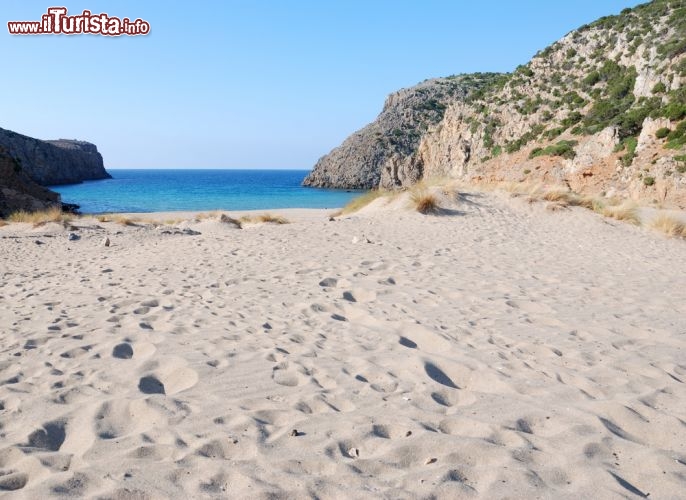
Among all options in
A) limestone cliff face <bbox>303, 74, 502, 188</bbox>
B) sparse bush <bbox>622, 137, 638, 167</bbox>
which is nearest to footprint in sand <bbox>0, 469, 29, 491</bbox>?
sparse bush <bbox>622, 137, 638, 167</bbox>

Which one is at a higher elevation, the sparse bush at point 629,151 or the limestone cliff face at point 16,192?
the sparse bush at point 629,151

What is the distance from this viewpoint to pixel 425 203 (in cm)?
1343

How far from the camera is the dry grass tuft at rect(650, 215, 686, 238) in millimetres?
12602

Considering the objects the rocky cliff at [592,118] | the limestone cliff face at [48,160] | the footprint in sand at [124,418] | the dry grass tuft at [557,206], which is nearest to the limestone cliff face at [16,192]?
the dry grass tuft at [557,206]

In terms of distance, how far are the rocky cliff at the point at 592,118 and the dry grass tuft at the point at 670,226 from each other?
7.22m

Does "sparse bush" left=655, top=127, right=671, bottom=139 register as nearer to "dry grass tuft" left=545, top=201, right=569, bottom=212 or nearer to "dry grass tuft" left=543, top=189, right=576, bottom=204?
"dry grass tuft" left=543, top=189, right=576, bottom=204

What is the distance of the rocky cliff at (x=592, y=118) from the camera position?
21766 millimetres

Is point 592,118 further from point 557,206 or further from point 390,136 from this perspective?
point 390,136

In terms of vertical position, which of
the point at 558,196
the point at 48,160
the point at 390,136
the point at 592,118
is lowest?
the point at 558,196

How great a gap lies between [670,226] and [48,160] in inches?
3279

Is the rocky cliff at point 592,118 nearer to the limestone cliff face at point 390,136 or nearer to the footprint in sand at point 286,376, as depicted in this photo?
the footprint in sand at point 286,376

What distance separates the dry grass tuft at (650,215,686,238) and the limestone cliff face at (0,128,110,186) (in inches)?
2603

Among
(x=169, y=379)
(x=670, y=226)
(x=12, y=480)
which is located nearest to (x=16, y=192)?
(x=169, y=379)

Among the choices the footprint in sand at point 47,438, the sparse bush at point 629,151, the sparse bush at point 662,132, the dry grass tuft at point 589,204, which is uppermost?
the sparse bush at point 662,132
